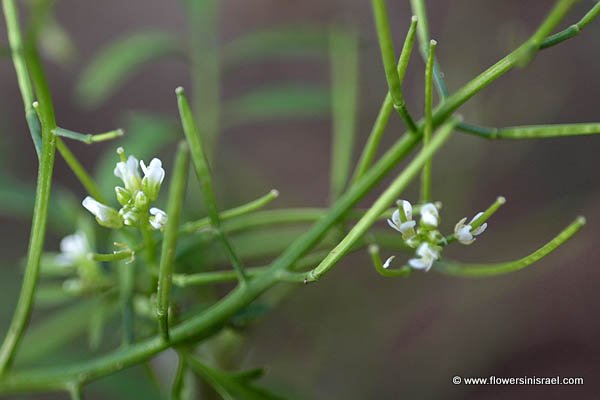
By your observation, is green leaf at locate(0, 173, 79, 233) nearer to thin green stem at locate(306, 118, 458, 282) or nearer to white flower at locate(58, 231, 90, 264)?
white flower at locate(58, 231, 90, 264)

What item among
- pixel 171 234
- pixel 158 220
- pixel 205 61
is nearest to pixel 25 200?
pixel 205 61

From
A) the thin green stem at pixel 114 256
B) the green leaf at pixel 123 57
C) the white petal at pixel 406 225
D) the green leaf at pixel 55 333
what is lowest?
the thin green stem at pixel 114 256

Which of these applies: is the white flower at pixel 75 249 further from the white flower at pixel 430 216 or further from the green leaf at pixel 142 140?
the white flower at pixel 430 216

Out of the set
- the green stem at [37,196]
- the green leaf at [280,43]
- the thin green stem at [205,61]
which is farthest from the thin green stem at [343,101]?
the green stem at [37,196]

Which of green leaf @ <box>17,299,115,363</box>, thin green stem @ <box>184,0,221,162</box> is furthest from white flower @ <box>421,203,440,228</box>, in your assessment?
thin green stem @ <box>184,0,221,162</box>

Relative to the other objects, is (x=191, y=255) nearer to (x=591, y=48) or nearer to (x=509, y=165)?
(x=509, y=165)
